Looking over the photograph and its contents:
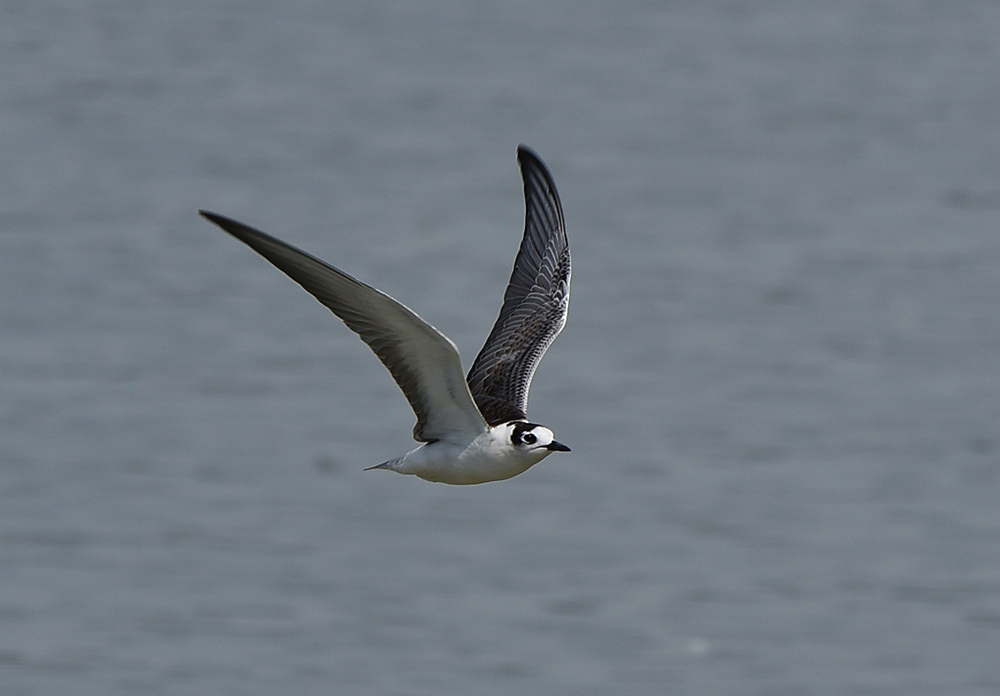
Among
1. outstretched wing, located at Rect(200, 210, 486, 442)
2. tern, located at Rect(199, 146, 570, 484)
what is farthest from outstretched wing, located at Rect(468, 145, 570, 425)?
outstretched wing, located at Rect(200, 210, 486, 442)

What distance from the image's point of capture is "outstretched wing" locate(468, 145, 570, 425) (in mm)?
10797

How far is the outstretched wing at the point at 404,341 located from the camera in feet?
28.0

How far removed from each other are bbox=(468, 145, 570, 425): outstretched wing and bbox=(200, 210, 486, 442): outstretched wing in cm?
85

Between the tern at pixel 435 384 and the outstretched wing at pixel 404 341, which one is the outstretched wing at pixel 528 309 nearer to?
the tern at pixel 435 384

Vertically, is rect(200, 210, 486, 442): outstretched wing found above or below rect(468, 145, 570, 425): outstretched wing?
below

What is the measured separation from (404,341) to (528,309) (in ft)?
8.86

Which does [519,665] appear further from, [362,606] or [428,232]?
[428,232]

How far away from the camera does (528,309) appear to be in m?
11.6

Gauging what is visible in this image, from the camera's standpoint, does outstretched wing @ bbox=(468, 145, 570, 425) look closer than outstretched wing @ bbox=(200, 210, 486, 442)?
No

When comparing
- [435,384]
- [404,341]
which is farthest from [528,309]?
[404,341]

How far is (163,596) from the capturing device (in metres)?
15.8

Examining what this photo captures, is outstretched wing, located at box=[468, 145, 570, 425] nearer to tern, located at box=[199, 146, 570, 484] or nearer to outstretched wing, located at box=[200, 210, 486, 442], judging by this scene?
tern, located at box=[199, 146, 570, 484]

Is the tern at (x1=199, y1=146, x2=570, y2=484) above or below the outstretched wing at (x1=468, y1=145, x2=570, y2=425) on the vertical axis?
below

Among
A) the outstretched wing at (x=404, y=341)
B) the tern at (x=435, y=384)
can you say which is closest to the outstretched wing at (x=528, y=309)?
the tern at (x=435, y=384)
